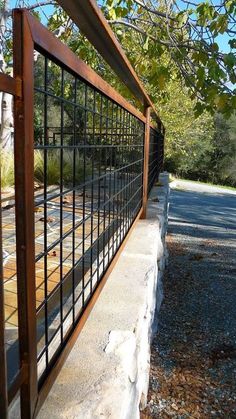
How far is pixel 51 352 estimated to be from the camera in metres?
1.53

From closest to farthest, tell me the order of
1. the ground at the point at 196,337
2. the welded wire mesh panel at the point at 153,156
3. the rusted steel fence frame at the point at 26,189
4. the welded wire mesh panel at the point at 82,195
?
the rusted steel fence frame at the point at 26,189 → the welded wire mesh panel at the point at 82,195 → the ground at the point at 196,337 → the welded wire mesh panel at the point at 153,156

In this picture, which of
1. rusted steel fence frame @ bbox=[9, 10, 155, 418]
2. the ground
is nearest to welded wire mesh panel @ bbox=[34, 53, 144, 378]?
rusted steel fence frame @ bbox=[9, 10, 155, 418]

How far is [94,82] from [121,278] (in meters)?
1.21

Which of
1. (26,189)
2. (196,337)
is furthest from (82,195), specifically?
(196,337)

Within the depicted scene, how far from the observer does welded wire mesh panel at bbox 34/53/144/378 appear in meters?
1.53

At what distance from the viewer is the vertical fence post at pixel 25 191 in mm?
947

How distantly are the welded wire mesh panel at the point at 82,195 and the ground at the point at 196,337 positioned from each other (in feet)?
3.33

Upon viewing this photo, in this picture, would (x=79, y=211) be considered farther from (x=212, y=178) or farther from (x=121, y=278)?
(x=212, y=178)

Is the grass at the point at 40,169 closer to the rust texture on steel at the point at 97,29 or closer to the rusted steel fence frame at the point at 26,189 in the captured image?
the rust texture on steel at the point at 97,29

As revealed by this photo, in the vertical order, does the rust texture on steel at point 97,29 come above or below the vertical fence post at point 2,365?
above

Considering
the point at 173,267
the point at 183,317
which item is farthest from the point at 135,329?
the point at 173,267

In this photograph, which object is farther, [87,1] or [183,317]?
[183,317]

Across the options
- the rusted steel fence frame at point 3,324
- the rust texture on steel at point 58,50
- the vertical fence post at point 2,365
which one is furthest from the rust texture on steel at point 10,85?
the vertical fence post at point 2,365

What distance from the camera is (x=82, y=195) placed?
218cm
